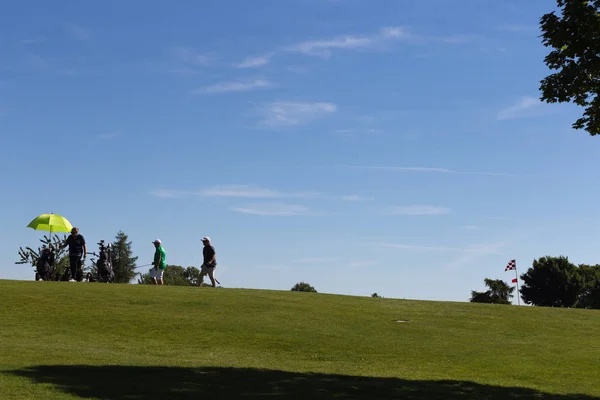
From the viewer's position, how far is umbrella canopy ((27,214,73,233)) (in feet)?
135

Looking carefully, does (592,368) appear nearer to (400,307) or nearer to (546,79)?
(546,79)

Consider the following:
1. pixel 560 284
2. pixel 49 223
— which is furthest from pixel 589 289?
pixel 49 223

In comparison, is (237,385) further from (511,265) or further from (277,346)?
(511,265)

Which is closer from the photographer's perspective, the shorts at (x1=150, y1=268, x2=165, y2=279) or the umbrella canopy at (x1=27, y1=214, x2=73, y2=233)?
the shorts at (x1=150, y1=268, x2=165, y2=279)

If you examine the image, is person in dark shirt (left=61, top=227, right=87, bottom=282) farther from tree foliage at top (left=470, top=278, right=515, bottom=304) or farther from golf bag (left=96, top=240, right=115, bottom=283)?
tree foliage at top (left=470, top=278, right=515, bottom=304)

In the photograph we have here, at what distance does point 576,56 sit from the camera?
1998 centimetres

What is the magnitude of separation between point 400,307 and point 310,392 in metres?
18.1

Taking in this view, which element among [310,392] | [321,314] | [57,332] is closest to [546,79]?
[310,392]

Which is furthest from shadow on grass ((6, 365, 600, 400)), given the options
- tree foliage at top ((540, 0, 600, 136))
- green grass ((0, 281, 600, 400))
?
tree foliage at top ((540, 0, 600, 136))

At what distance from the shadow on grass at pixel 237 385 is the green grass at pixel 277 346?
43mm

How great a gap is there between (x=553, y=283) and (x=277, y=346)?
94883mm

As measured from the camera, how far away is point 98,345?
72.1 feet

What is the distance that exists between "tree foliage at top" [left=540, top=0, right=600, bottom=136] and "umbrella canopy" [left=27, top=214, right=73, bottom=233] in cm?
3087

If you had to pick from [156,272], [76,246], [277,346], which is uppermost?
[76,246]
